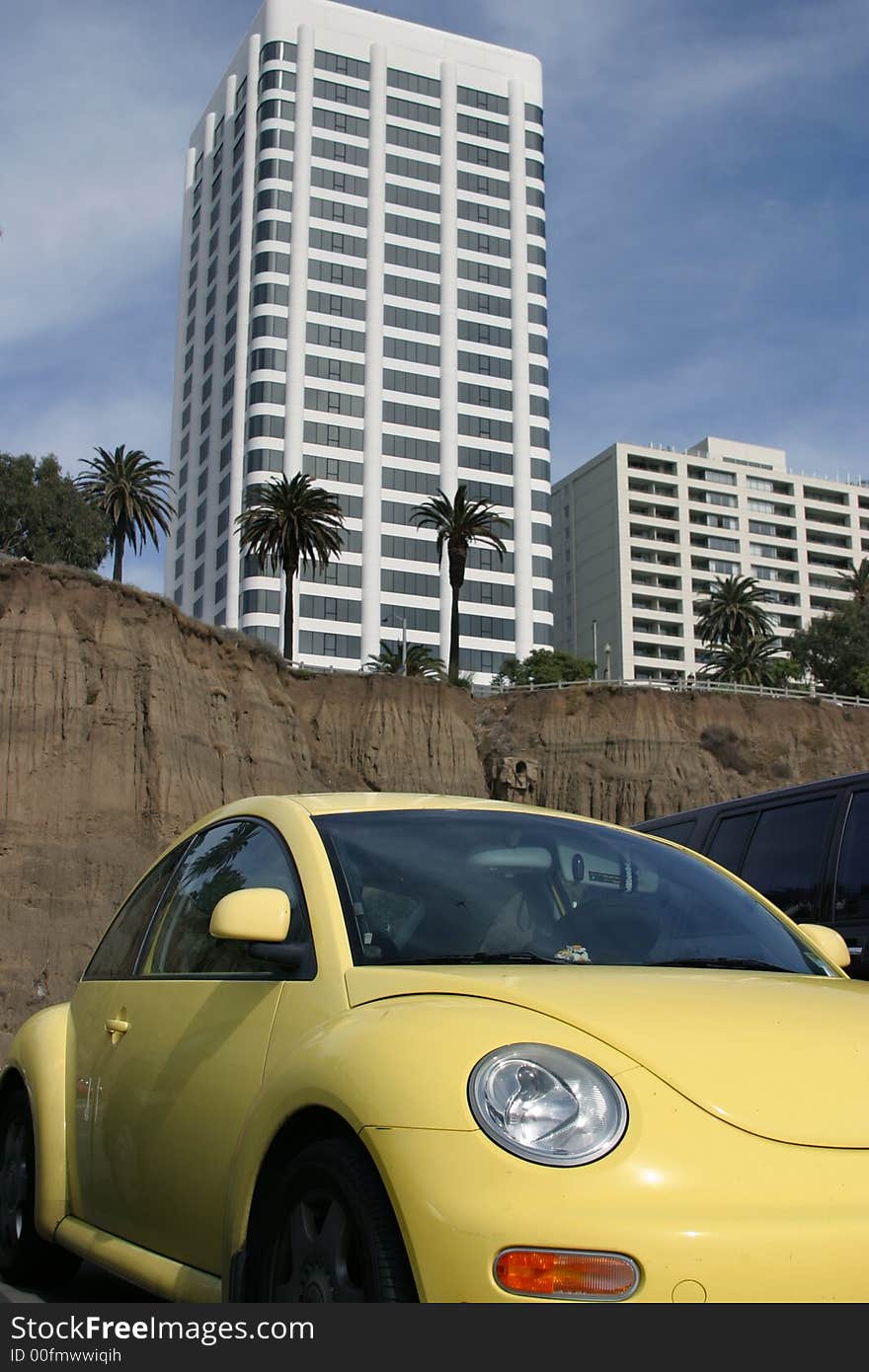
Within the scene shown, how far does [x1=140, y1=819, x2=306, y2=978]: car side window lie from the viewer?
12.7ft

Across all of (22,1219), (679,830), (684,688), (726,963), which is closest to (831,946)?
(726,963)

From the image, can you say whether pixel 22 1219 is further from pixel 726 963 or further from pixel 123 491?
pixel 123 491

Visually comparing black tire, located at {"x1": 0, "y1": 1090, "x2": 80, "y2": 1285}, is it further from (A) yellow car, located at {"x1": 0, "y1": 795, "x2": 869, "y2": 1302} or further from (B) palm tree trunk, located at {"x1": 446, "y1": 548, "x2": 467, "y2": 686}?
(B) palm tree trunk, located at {"x1": 446, "y1": 548, "x2": 467, "y2": 686}

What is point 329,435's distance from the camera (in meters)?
97.0

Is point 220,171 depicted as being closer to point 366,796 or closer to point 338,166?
point 338,166

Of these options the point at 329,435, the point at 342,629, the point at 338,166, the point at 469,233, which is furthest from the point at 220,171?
the point at 342,629

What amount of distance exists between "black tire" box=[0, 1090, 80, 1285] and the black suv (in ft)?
13.9

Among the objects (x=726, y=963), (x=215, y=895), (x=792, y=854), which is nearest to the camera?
(x=726, y=963)

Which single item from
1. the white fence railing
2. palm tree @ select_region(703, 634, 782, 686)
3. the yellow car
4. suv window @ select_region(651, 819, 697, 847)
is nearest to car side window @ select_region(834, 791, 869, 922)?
suv window @ select_region(651, 819, 697, 847)

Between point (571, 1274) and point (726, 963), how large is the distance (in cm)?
143

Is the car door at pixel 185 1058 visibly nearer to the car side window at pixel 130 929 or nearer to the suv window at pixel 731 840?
the car side window at pixel 130 929

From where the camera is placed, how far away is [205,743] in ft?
127

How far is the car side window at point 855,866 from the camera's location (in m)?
7.18

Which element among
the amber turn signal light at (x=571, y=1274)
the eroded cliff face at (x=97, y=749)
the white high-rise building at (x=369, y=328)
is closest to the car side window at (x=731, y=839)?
the amber turn signal light at (x=571, y=1274)
